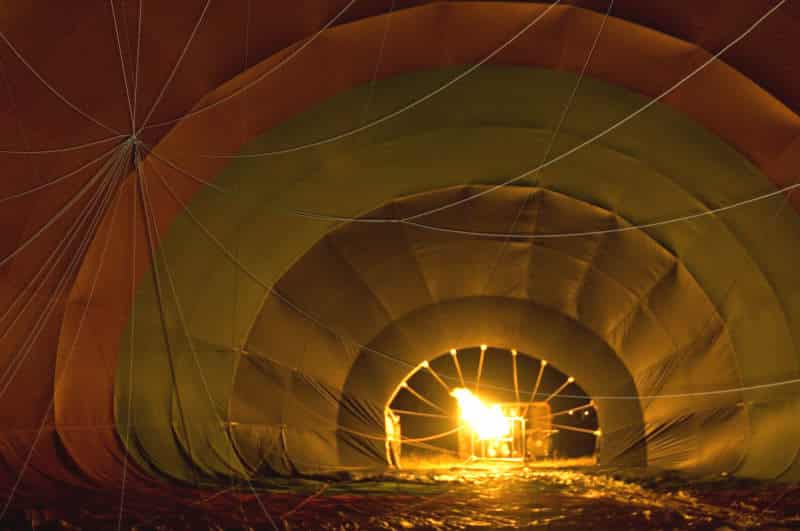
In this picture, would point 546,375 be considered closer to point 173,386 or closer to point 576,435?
point 576,435

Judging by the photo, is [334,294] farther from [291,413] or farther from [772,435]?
[772,435]

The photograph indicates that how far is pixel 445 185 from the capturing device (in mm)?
7180

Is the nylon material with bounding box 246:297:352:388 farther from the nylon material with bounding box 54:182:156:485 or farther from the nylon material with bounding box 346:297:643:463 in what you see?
the nylon material with bounding box 54:182:156:485

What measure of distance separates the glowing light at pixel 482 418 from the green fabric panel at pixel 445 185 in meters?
3.40

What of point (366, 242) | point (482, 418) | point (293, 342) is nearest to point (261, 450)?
point (293, 342)

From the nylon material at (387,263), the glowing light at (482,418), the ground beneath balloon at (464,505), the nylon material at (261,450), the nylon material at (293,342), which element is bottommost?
the ground beneath balloon at (464,505)

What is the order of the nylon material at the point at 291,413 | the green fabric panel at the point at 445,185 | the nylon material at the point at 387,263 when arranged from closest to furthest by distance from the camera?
the green fabric panel at the point at 445,185, the nylon material at the point at 291,413, the nylon material at the point at 387,263

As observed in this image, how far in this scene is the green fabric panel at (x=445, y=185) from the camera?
20.2 feet

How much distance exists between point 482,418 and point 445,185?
3696 millimetres

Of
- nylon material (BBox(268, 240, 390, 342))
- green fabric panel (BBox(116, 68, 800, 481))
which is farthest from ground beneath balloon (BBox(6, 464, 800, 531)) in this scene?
nylon material (BBox(268, 240, 390, 342))

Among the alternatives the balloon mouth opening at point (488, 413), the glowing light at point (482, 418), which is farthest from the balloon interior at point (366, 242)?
the glowing light at point (482, 418)

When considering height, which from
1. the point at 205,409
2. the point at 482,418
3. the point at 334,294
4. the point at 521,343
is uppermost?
the point at 334,294

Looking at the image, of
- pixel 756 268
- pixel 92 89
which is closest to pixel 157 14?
pixel 92 89

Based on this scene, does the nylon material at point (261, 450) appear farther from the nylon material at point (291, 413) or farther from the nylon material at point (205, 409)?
the nylon material at point (205, 409)
